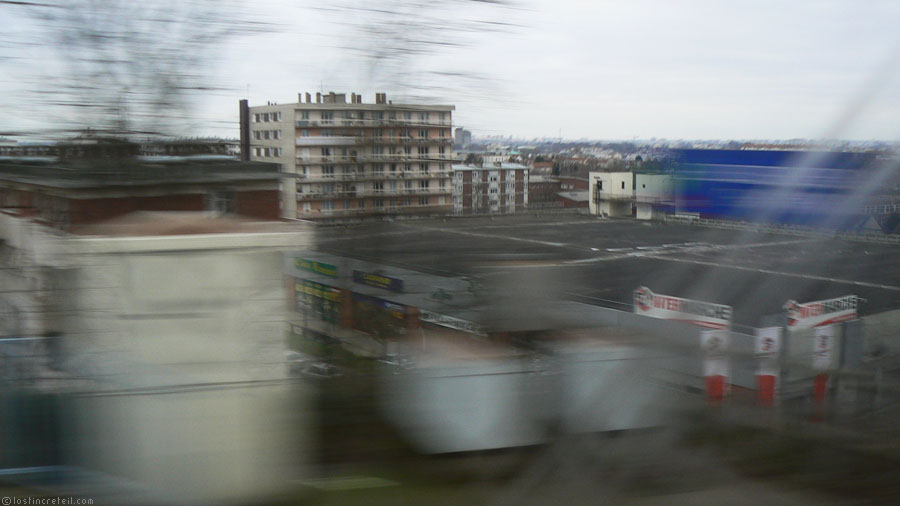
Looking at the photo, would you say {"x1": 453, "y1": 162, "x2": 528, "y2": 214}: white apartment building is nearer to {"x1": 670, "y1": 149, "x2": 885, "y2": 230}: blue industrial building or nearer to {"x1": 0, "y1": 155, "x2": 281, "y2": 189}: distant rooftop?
{"x1": 0, "y1": 155, "x2": 281, "y2": 189}: distant rooftop

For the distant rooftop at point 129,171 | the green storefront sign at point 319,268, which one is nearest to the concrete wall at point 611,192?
the green storefront sign at point 319,268

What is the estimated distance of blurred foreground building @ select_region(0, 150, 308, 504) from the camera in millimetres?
1718

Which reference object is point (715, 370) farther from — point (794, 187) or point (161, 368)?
point (794, 187)

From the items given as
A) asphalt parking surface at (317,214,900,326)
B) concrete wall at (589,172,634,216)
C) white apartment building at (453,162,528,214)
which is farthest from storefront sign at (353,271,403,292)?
concrete wall at (589,172,634,216)

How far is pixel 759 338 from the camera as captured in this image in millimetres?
2279

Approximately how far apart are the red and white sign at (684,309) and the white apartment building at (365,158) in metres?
0.92

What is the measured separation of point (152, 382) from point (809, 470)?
181cm

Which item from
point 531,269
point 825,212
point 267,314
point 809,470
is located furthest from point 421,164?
point 825,212

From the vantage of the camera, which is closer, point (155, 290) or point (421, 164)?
point (155, 290)

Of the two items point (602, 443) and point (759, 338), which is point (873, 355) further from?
point (602, 443)

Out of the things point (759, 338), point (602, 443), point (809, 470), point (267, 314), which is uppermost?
point (267, 314)

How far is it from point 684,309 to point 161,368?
236 cm

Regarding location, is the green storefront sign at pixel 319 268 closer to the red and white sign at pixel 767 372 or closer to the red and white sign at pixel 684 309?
the red and white sign at pixel 684 309

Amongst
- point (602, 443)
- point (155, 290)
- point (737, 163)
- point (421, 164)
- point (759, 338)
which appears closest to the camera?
point (155, 290)
